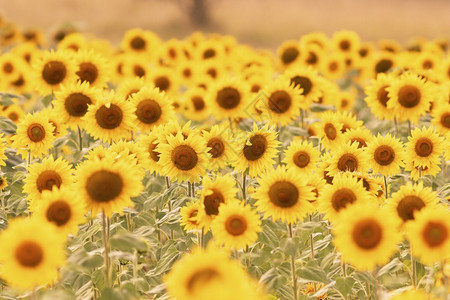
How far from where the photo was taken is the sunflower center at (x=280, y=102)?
7022mm

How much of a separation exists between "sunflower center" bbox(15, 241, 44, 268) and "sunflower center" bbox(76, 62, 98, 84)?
13.8 feet

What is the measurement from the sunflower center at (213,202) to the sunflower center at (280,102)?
9.65ft

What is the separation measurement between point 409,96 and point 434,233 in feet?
10.4

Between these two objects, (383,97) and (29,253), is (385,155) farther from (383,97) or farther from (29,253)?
(29,253)

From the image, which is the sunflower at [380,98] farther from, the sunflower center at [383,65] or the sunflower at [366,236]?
the sunflower center at [383,65]

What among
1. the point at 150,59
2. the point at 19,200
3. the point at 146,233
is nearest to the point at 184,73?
the point at 150,59

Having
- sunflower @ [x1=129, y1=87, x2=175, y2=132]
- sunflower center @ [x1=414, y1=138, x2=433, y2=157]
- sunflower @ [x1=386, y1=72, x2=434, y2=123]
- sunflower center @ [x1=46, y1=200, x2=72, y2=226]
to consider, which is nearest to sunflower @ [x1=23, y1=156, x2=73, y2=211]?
sunflower center @ [x1=46, y1=200, x2=72, y2=226]

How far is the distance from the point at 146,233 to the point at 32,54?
7.64 metres

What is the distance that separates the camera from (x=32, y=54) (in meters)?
11.1

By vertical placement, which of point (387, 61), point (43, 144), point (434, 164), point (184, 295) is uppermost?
point (387, 61)

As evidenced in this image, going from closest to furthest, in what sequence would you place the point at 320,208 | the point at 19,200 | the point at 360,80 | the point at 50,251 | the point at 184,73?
the point at 50,251, the point at 320,208, the point at 19,200, the point at 184,73, the point at 360,80

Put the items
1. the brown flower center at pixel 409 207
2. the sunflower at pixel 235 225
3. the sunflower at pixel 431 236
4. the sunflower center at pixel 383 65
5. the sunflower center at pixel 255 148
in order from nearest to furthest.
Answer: the sunflower at pixel 431 236 < the sunflower at pixel 235 225 < the brown flower center at pixel 409 207 < the sunflower center at pixel 255 148 < the sunflower center at pixel 383 65

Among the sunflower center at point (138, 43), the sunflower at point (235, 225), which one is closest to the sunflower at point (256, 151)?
the sunflower at point (235, 225)

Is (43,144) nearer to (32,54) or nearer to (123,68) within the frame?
(123,68)
